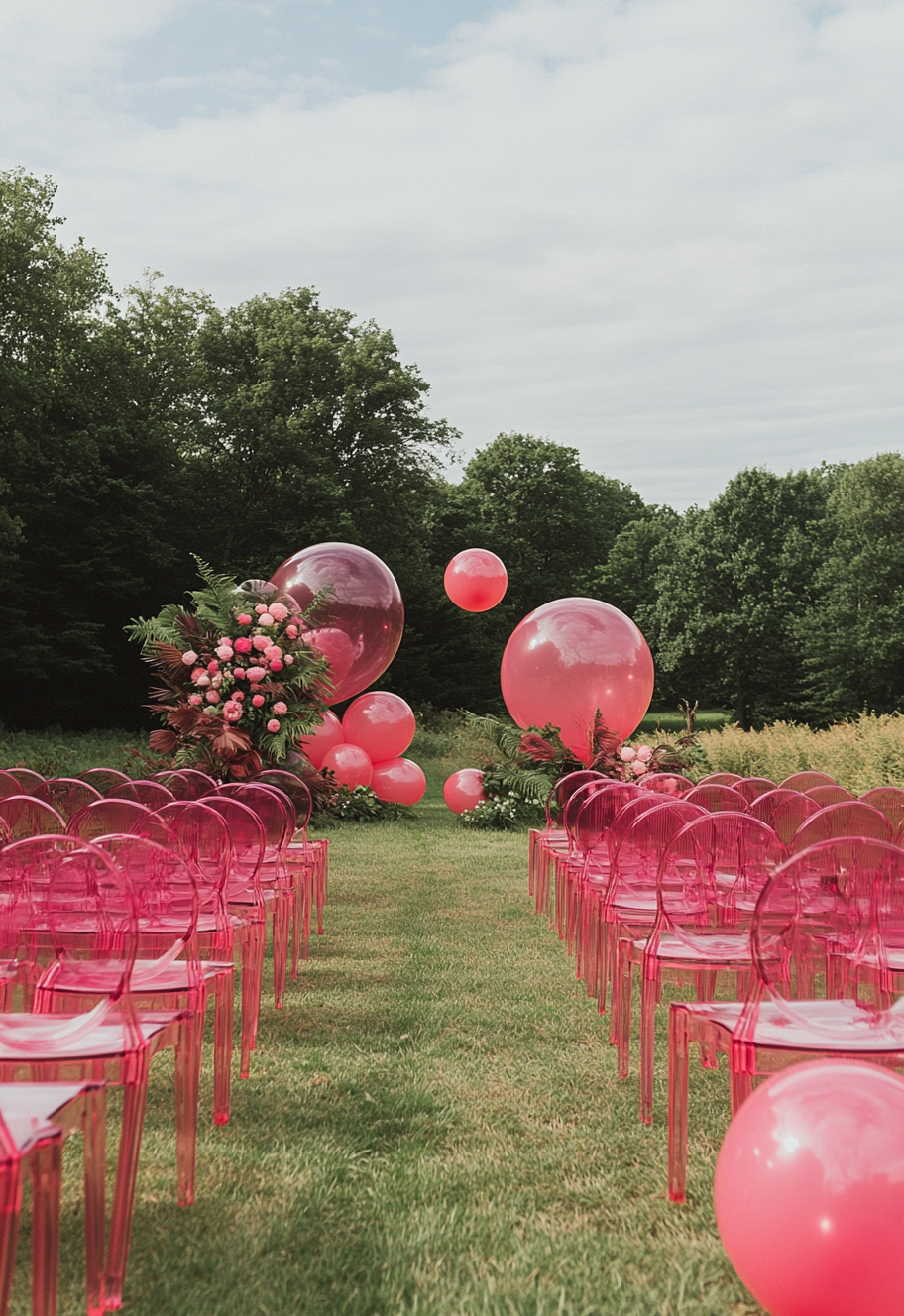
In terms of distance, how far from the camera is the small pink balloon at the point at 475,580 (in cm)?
1636

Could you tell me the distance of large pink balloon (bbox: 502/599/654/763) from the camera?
45.4 feet

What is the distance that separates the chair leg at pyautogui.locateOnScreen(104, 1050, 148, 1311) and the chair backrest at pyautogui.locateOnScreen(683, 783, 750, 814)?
407 cm

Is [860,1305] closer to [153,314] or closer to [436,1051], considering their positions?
[436,1051]

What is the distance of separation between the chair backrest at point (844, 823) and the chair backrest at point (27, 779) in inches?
174

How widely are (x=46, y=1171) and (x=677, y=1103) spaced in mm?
1928

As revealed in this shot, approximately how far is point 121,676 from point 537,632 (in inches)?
764


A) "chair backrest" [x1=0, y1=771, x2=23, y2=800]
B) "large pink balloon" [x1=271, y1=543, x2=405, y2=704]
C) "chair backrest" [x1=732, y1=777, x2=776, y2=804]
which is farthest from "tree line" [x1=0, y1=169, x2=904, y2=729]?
"chair backrest" [x1=732, y1=777, x2=776, y2=804]

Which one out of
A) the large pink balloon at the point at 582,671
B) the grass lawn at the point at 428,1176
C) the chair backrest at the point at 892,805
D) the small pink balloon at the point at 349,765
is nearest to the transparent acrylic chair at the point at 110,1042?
the grass lawn at the point at 428,1176

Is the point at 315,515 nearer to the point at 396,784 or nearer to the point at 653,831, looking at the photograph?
the point at 396,784

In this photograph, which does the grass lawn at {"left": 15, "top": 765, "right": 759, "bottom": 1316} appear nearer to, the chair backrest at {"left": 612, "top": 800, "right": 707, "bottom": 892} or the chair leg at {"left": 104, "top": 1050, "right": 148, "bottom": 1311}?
the chair leg at {"left": 104, "top": 1050, "right": 148, "bottom": 1311}

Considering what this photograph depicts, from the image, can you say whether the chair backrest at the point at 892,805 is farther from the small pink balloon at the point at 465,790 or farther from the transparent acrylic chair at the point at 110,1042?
the small pink balloon at the point at 465,790

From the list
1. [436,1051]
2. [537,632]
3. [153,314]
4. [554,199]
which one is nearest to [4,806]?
[436,1051]

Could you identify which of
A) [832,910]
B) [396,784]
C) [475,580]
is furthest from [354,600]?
[832,910]

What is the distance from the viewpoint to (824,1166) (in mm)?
2207
